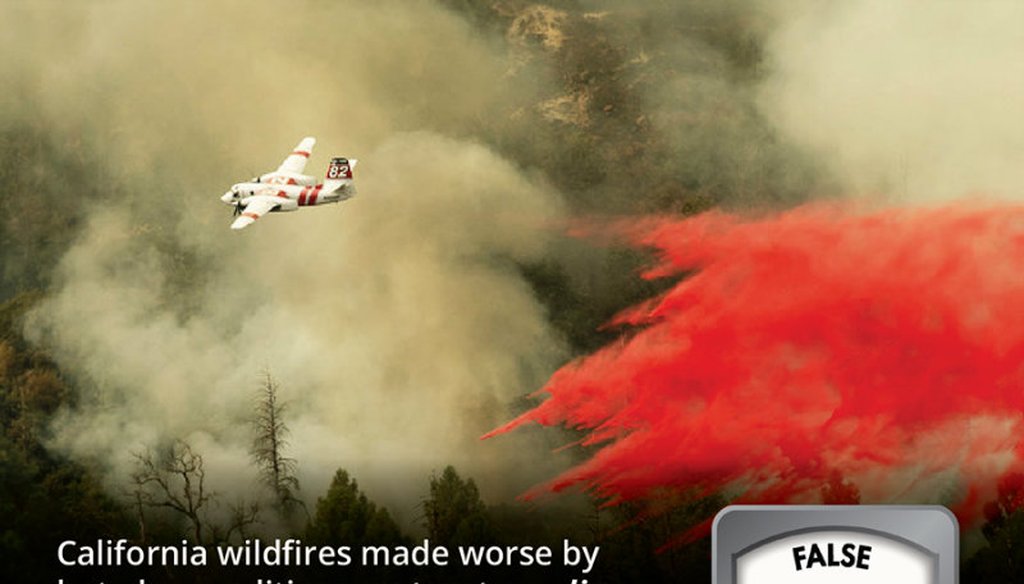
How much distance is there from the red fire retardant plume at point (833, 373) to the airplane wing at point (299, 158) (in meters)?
5.59

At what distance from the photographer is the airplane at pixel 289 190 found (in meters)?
23.0

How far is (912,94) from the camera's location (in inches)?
985

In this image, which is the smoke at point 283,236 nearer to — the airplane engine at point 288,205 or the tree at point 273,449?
the tree at point 273,449

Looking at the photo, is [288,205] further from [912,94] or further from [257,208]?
[912,94]

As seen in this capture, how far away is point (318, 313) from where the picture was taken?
2561 centimetres

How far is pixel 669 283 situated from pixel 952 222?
466cm

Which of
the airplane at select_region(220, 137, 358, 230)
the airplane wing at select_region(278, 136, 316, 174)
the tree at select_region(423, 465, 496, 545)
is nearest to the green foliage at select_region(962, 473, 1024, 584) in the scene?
the tree at select_region(423, 465, 496, 545)

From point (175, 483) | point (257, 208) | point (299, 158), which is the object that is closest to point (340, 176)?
point (257, 208)

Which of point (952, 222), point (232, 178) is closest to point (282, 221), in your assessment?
point (232, 178)

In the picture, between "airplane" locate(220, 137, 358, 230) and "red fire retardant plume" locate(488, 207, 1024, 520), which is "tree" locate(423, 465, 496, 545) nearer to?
"red fire retardant plume" locate(488, 207, 1024, 520)

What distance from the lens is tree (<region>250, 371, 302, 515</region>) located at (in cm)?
2373

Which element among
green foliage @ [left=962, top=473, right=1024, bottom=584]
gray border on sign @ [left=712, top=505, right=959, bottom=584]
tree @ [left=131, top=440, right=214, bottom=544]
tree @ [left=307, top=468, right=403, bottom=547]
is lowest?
gray border on sign @ [left=712, top=505, right=959, bottom=584]

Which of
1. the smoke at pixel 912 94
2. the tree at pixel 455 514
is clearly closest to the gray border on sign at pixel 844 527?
the tree at pixel 455 514

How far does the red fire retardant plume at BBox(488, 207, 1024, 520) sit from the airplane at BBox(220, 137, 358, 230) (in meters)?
4.92
